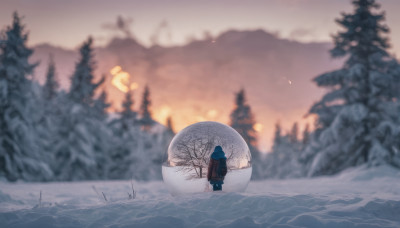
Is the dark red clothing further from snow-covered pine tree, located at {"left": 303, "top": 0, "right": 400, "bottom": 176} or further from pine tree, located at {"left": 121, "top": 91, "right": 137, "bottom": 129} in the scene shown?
pine tree, located at {"left": 121, "top": 91, "right": 137, "bottom": 129}

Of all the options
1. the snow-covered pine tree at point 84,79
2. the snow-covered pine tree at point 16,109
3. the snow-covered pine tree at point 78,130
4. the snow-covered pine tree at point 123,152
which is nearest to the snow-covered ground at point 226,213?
the snow-covered pine tree at point 16,109

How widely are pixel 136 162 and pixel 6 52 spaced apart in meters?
14.1

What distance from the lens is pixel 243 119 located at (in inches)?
1227

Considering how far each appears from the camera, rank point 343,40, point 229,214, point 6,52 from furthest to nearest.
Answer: point 6,52 → point 343,40 → point 229,214

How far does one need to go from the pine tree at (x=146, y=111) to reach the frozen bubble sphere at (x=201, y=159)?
27406 mm

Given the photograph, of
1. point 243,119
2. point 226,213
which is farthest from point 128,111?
point 226,213

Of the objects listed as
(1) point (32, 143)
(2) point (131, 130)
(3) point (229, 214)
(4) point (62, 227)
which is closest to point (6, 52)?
(1) point (32, 143)

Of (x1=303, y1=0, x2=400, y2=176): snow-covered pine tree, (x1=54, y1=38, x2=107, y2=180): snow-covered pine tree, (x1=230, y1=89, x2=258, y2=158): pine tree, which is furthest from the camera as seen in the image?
(x1=230, y1=89, x2=258, y2=158): pine tree

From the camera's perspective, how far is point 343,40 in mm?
17000

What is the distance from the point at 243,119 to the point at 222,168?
2541 cm

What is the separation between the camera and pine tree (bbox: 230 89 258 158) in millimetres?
30875

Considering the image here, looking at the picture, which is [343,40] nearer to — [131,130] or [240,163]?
[240,163]

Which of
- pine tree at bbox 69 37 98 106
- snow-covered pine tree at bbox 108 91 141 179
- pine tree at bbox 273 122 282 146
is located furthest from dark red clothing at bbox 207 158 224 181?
pine tree at bbox 273 122 282 146

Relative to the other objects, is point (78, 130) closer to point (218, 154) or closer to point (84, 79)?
point (84, 79)
